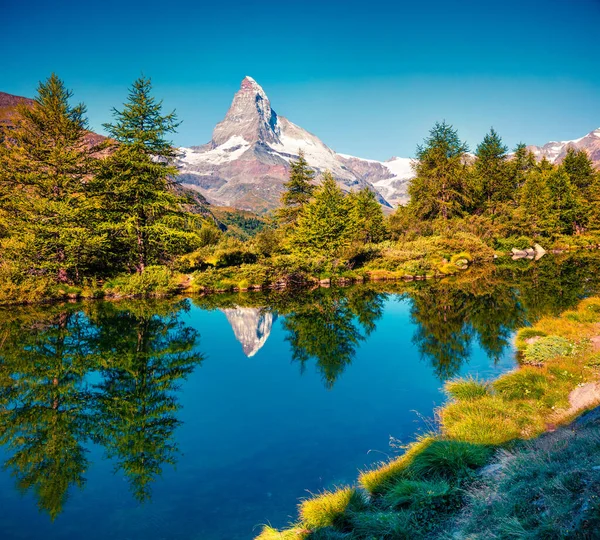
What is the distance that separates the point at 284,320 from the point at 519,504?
1842cm

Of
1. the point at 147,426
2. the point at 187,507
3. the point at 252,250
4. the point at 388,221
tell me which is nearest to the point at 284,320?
the point at 147,426

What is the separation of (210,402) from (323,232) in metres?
27.3

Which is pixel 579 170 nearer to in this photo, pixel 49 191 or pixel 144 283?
pixel 144 283

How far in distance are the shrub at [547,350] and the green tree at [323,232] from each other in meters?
24.8

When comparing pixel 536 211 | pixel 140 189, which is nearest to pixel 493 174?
pixel 536 211

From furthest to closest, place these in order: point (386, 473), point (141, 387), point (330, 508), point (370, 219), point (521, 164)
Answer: point (521, 164), point (370, 219), point (141, 387), point (386, 473), point (330, 508)

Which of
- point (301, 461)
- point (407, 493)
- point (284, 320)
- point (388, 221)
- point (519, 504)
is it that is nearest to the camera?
point (519, 504)

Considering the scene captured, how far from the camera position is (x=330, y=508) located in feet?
21.4

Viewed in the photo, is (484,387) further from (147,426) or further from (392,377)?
(147,426)

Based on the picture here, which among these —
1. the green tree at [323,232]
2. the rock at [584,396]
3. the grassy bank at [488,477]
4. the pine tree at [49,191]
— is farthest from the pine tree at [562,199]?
the pine tree at [49,191]

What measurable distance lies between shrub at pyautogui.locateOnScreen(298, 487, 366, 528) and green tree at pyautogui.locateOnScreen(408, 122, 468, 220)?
54.4 metres

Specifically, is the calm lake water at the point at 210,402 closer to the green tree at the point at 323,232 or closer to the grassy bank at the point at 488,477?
the grassy bank at the point at 488,477

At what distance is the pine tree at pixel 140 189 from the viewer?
30.0 metres

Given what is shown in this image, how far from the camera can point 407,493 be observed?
20.5 ft
